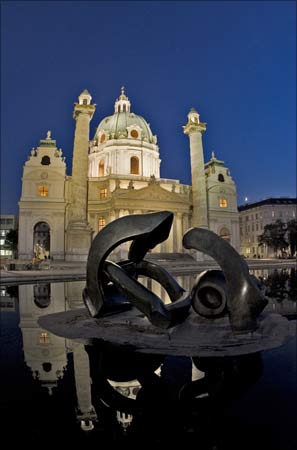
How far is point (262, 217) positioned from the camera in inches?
3556

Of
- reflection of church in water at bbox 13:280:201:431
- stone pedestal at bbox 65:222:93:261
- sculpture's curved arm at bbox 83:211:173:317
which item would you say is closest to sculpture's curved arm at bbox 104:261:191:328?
sculpture's curved arm at bbox 83:211:173:317

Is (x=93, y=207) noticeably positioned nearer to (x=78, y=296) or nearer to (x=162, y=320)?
(x=78, y=296)

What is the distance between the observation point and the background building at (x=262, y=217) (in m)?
89.7

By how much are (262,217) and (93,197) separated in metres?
55.0

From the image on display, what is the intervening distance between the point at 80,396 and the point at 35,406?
63cm

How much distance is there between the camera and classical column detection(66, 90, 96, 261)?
131 feet

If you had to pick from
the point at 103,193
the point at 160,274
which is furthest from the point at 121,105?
the point at 160,274

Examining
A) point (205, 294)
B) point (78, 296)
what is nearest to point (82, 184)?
point (78, 296)

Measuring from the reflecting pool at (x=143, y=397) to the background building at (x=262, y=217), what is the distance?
86755 millimetres

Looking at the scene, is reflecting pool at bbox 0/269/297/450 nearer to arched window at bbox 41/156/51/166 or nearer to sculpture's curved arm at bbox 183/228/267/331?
sculpture's curved arm at bbox 183/228/267/331

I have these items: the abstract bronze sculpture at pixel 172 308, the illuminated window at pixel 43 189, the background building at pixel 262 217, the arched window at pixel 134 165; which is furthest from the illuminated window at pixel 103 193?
the background building at pixel 262 217

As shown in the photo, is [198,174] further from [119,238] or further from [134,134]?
[119,238]

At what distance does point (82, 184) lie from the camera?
141 ft

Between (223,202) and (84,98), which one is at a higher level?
(84,98)
